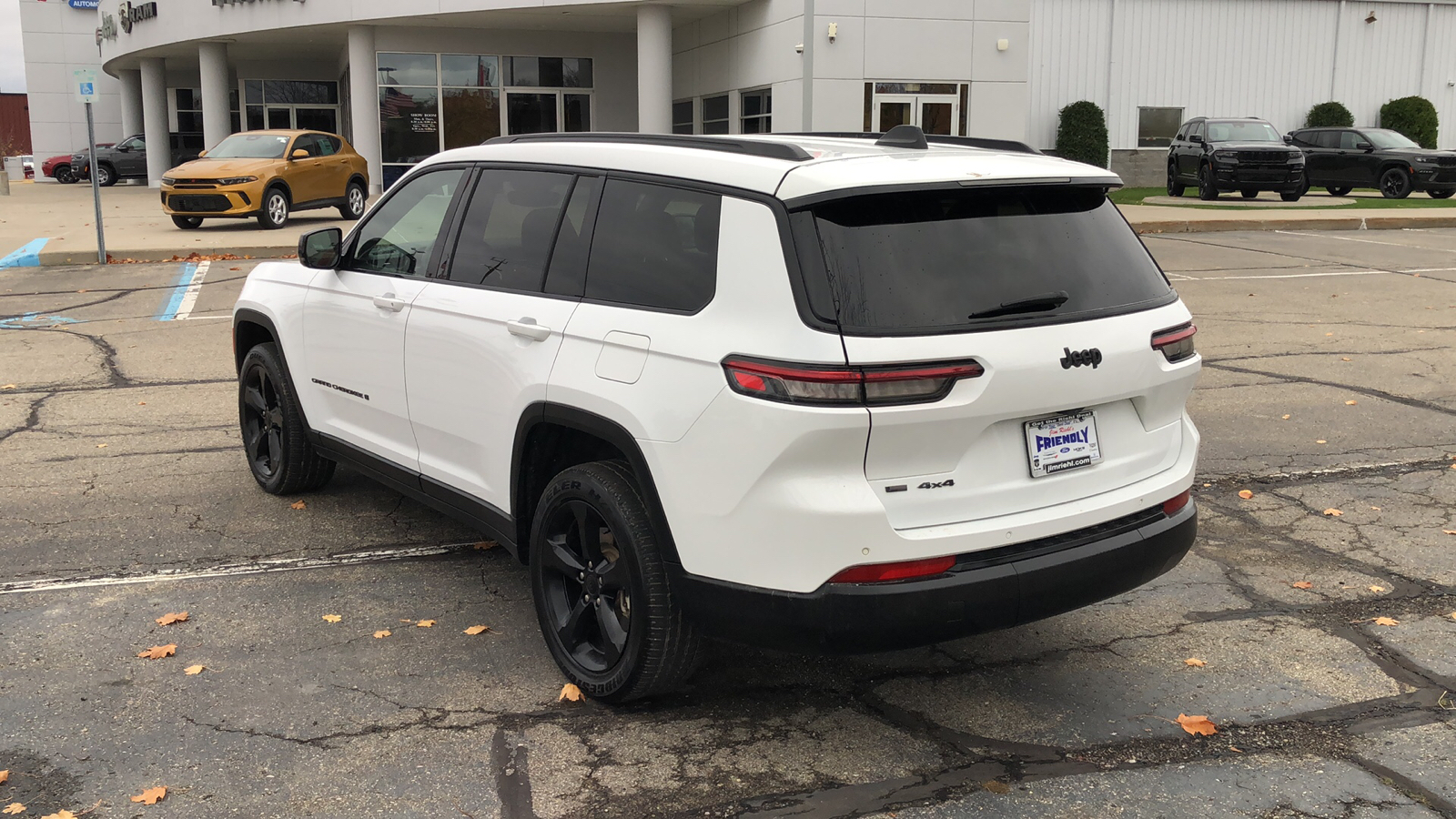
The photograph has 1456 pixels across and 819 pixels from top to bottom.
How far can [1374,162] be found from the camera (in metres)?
28.8

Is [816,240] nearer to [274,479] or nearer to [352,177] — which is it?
[274,479]

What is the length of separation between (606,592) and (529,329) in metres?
0.89

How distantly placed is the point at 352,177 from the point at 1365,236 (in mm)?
18253

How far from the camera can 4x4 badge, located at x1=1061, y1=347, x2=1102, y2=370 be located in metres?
3.53

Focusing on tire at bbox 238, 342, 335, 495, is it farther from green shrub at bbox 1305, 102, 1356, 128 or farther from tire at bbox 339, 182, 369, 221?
green shrub at bbox 1305, 102, 1356, 128

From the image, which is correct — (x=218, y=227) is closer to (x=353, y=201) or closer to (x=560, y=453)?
(x=353, y=201)

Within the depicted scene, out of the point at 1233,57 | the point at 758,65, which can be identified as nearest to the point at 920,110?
the point at 758,65

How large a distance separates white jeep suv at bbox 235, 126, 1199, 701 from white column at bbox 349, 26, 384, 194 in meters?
28.1

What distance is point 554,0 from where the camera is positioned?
27656 mm

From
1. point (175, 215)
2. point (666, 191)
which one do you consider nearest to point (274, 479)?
point (666, 191)

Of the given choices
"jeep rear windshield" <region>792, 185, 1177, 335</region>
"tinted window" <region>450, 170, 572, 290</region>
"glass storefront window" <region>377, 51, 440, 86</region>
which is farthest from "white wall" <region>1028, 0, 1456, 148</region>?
"jeep rear windshield" <region>792, 185, 1177, 335</region>

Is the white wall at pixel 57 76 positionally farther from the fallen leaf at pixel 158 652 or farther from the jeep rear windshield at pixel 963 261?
the jeep rear windshield at pixel 963 261

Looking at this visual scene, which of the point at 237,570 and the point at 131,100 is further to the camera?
the point at 131,100

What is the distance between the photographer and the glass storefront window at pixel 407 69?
3159 centimetres
